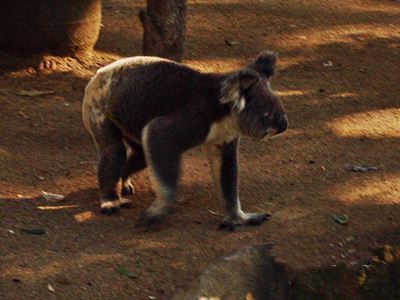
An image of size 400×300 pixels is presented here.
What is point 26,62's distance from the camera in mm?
9859

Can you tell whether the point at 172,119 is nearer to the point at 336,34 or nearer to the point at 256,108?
the point at 256,108

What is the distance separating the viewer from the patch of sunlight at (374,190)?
309 inches

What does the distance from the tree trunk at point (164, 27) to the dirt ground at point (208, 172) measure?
92cm

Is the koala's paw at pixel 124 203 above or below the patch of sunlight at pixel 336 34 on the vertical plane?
above

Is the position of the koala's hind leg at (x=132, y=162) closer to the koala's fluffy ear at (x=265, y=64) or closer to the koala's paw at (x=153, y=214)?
the koala's paw at (x=153, y=214)

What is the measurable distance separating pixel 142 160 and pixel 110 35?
351 centimetres

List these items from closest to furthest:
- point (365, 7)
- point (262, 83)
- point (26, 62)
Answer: point (262, 83)
point (26, 62)
point (365, 7)

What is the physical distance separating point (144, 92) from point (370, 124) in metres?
2.98

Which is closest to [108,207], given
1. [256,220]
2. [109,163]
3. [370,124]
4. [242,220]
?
[109,163]

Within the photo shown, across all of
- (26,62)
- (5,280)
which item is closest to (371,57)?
(26,62)

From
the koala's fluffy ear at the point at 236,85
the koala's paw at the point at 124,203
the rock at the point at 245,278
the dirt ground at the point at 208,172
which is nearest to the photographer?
the rock at the point at 245,278

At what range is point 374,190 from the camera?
8031 mm

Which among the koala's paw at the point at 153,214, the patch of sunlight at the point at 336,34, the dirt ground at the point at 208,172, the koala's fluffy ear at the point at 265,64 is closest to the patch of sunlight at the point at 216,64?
the dirt ground at the point at 208,172

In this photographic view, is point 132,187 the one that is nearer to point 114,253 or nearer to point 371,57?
point 114,253
